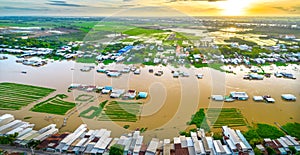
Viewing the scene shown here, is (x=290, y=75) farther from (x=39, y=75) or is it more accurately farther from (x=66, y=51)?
(x=66, y=51)

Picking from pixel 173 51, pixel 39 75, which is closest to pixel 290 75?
pixel 173 51

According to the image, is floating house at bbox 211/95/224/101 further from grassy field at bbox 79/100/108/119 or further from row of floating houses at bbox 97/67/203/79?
grassy field at bbox 79/100/108/119

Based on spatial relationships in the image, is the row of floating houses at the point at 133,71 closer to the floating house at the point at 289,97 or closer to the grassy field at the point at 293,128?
the floating house at the point at 289,97

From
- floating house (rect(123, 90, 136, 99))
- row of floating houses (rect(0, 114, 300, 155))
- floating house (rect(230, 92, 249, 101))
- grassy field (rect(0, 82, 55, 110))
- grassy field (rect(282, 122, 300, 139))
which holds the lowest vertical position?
row of floating houses (rect(0, 114, 300, 155))

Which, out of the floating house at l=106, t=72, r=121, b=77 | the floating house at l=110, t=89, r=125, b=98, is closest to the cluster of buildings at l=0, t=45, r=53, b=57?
the floating house at l=106, t=72, r=121, b=77

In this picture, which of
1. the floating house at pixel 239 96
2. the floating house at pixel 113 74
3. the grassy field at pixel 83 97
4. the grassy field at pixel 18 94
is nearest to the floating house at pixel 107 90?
the grassy field at pixel 83 97

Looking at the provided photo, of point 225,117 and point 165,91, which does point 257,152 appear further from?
point 165,91

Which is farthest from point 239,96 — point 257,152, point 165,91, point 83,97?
point 83,97
